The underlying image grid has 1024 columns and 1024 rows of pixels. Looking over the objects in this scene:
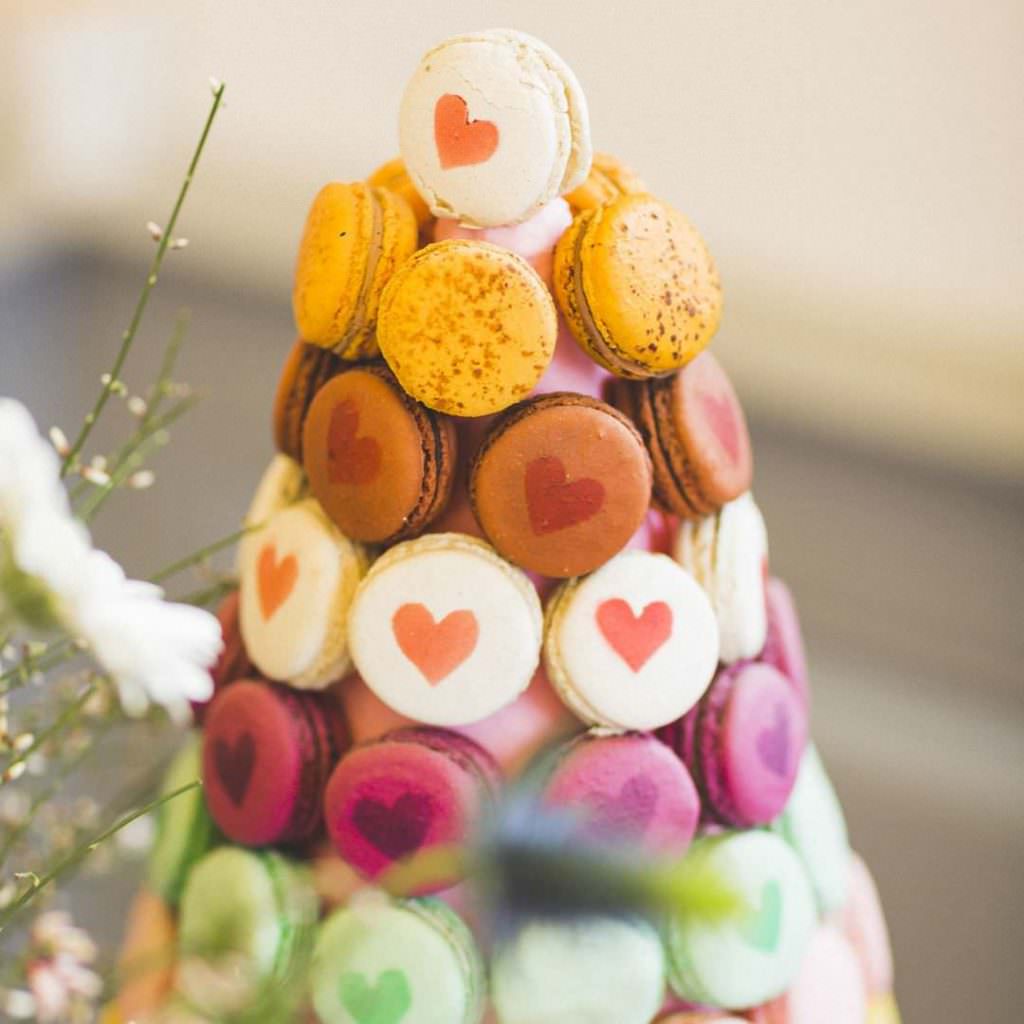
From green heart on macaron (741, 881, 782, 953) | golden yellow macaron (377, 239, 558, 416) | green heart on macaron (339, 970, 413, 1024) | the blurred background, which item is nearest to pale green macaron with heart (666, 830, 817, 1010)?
green heart on macaron (741, 881, 782, 953)

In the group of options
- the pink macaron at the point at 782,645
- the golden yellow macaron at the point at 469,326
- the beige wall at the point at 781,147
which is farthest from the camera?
the beige wall at the point at 781,147

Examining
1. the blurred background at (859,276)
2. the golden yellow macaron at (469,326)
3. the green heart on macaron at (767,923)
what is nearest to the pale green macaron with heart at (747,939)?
the green heart on macaron at (767,923)

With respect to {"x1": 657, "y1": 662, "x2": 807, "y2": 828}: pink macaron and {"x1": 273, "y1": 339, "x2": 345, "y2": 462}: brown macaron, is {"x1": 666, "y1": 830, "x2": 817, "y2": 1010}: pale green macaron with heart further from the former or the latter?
{"x1": 273, "y1": 339, "x2": 345, "y2": 462}: brown macaron

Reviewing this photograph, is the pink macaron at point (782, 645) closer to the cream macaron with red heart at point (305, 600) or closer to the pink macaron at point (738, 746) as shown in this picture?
the pink macaron at point (738, 746)

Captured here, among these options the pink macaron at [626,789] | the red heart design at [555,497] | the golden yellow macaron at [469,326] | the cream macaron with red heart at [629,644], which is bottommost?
the pink macaron at [626,789]

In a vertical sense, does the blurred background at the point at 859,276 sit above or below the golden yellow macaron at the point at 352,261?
below

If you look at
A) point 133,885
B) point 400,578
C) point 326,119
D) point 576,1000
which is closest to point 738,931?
point 576,1000

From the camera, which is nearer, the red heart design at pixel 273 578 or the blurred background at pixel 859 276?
the red heart design at pixel 273 578
